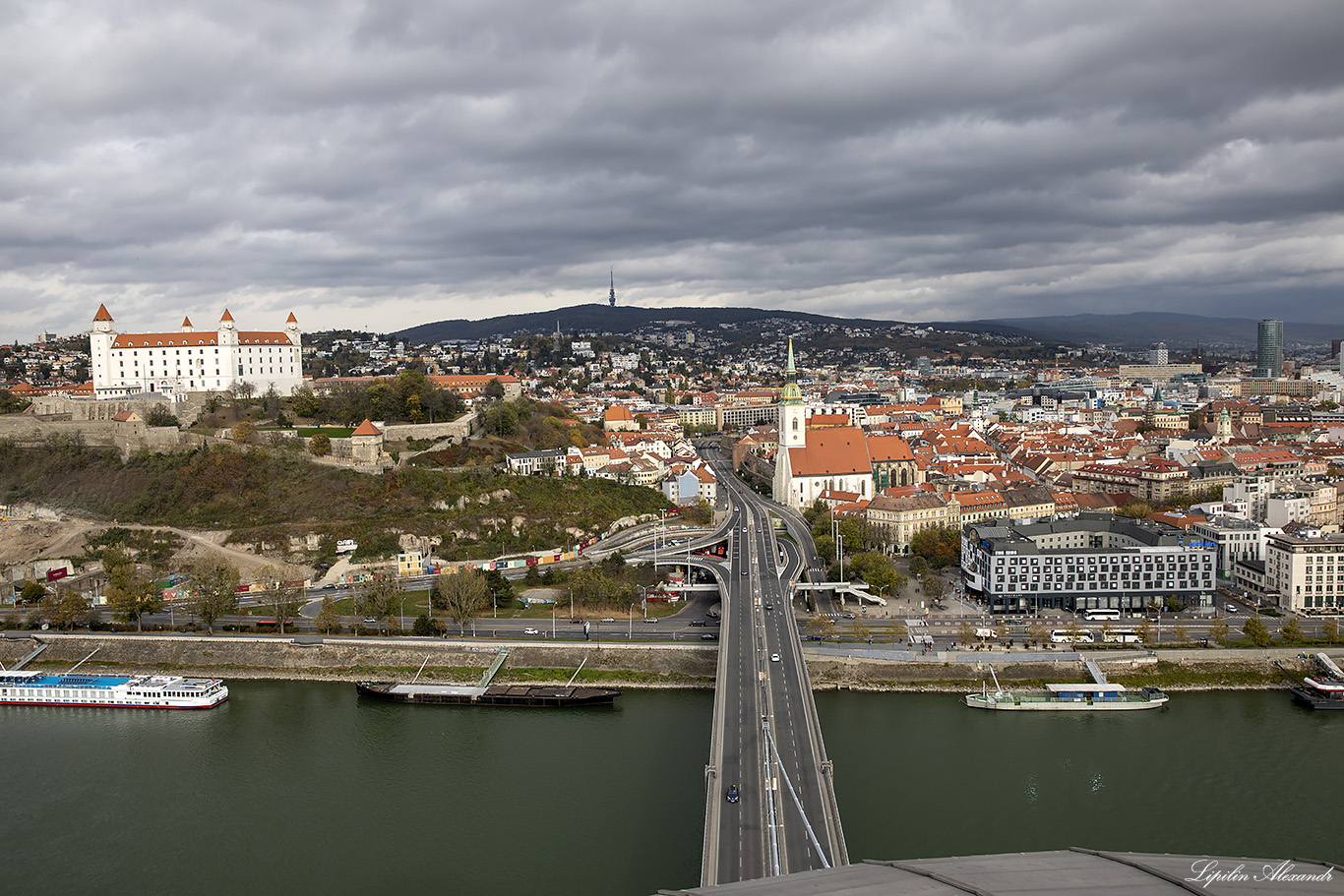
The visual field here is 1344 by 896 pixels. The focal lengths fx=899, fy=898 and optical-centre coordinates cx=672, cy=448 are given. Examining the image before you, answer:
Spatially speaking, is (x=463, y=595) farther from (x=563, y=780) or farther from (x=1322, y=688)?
(x=1322, y=688)

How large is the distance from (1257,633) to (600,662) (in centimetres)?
1330

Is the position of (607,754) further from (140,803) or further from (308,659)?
(308,659)

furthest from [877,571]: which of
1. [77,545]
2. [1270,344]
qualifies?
[1270,344]

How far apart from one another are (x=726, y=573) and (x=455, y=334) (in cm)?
10989

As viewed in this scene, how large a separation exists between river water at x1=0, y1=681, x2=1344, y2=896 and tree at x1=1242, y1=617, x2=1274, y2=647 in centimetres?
142

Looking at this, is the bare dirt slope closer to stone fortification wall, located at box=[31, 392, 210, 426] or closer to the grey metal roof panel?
stone fortification wall, located at box=[31, 392, 210, 426]

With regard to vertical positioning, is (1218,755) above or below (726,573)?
below

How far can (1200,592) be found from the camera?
69.4 ft

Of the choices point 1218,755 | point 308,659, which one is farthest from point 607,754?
point 1218,755

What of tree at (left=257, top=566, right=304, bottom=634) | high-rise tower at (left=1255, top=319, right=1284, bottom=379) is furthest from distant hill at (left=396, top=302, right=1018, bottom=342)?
tree at (left=257, top=566, right=304, bottom=634)

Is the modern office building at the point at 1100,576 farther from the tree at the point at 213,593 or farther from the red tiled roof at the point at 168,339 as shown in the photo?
the red tiled roof at the point at 168,339

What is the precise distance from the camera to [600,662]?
18.8 meters

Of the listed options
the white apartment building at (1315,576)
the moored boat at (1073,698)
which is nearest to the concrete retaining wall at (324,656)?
the moored boat at (1073,698)

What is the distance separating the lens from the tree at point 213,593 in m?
20.6
